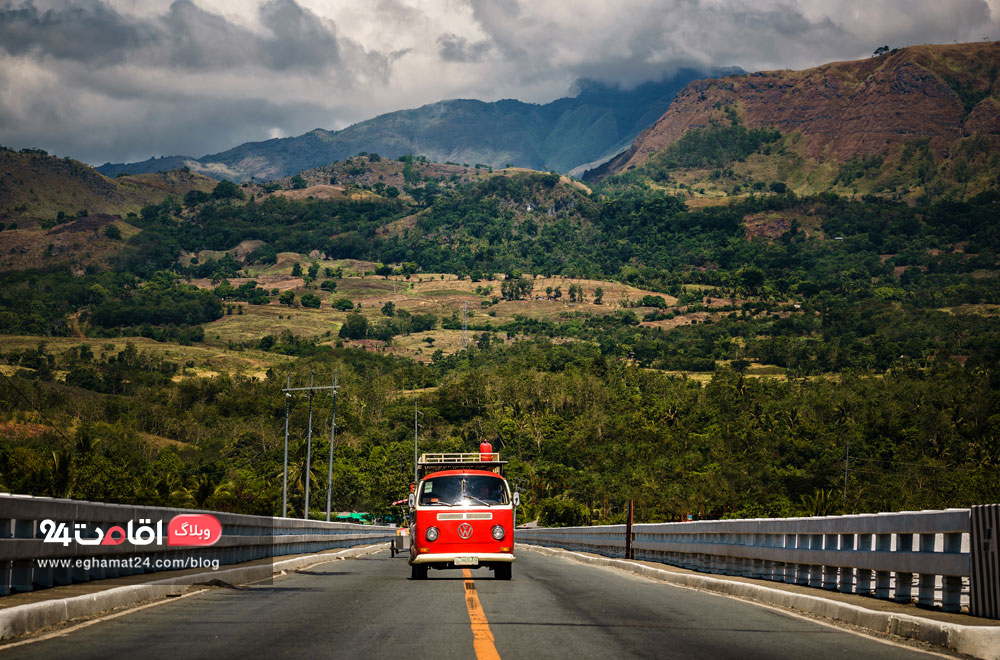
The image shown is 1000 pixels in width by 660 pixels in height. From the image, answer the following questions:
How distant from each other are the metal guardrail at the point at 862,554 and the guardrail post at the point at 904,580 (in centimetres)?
1

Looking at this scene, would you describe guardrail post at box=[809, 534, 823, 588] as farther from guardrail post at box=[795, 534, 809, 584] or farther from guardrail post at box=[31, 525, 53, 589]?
guardrail post at box=[31, 525, 53, 589]

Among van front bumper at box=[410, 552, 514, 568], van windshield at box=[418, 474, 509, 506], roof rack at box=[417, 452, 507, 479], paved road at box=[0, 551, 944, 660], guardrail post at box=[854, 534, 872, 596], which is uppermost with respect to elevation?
roof rack at box=[417, 452, 507, 479]

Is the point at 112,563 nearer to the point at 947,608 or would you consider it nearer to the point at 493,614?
the point at 493,614

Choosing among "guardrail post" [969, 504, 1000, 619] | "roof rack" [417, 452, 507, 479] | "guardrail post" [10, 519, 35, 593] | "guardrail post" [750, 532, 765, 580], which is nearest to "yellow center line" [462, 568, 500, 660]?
"guardrail post" [10, 519, 35, 593]

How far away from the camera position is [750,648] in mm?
11523

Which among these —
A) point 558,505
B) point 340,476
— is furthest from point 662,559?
point 340,476

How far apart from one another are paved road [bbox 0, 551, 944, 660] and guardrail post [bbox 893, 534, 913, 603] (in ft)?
4.94

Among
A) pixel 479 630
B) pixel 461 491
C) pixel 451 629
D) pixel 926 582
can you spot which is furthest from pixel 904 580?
pixel 461 491

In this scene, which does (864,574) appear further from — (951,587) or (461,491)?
(461,491)

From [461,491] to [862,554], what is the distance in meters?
10.3

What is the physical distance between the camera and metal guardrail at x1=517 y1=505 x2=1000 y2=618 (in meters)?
12.8

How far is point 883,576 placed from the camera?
50.7 feet

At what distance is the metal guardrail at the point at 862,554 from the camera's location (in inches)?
504

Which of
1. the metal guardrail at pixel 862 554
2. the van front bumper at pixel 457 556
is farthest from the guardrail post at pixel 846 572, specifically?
the van front bumper at pixel 457 556
